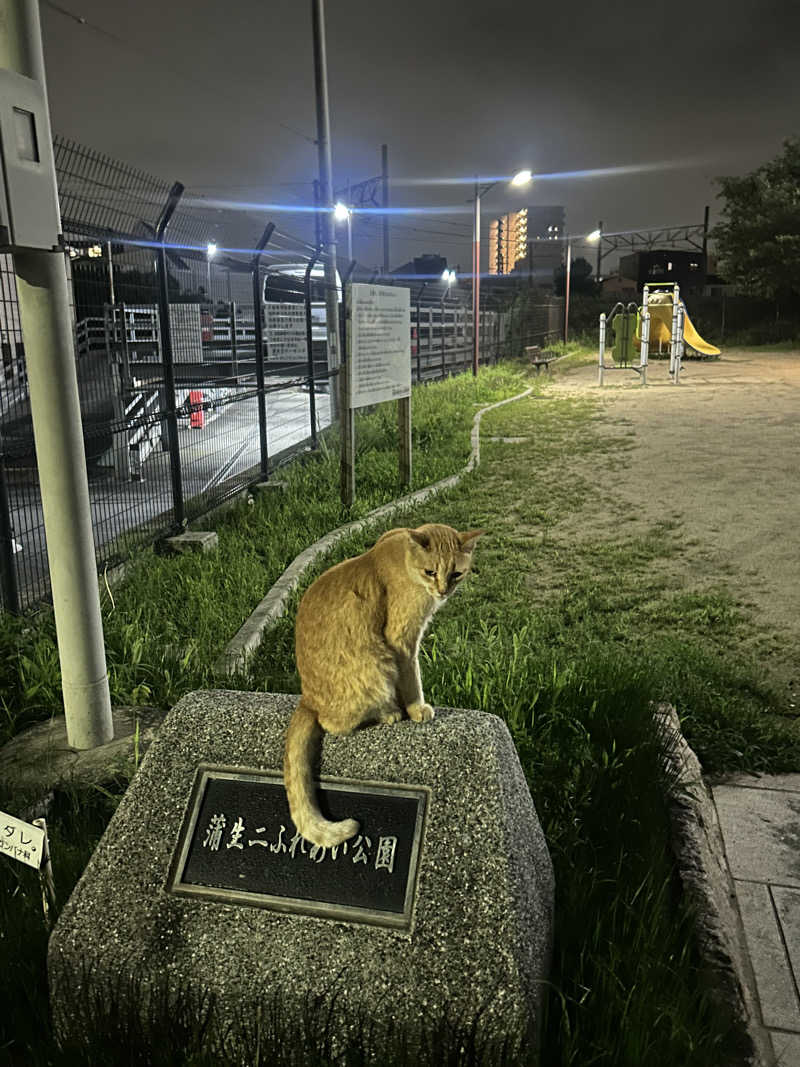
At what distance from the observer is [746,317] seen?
43.9 m

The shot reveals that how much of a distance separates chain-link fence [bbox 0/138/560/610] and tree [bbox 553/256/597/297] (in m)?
42.5

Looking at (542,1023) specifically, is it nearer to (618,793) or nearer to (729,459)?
(618,793)

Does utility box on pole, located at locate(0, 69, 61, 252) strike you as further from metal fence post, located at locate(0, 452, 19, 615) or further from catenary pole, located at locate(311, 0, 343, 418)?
catenary pole, located at locate(311, 0, 343, 418)

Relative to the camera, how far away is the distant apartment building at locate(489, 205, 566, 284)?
3800cm

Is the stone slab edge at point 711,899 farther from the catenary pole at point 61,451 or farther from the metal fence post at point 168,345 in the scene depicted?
the metal fence post at point 168,345

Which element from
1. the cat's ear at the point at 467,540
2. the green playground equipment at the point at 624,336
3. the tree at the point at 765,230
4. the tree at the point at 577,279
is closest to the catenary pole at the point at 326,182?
the cat's ear at the point at 467,540

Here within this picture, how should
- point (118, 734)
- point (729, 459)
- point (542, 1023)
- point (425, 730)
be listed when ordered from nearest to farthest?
1. point (542, 1023)
2. point (425, 730)
3. point (118, 734)
4. point (729, 459)

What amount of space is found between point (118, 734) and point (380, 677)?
1689mm

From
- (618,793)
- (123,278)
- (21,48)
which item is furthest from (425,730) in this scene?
(123,278)

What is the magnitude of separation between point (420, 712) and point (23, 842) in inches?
43.9

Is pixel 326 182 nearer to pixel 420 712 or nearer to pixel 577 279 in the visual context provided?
pixel 420 712

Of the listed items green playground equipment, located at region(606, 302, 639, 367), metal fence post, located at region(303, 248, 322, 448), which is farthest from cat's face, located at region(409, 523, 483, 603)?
green playground equipment, located at region(606, 302, 639, 367)

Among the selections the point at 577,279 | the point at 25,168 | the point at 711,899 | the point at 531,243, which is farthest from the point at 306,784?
the point at 577,279

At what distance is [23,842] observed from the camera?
225cm
